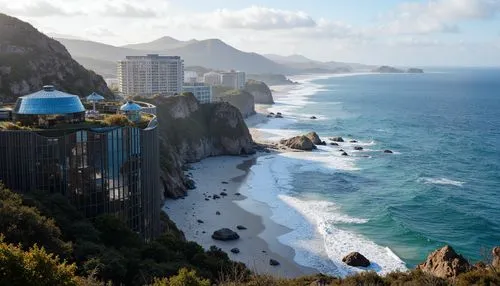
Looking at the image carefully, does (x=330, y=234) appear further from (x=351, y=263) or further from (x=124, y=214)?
(x=124, y=214)

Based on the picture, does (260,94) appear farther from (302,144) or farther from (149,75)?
(302,144)

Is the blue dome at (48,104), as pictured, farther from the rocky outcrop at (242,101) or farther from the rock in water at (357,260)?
the rocky outcrop at (242,101)

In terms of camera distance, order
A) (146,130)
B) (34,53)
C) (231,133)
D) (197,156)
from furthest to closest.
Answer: (231,133) < (197,156) < (34,53) < (146,130)

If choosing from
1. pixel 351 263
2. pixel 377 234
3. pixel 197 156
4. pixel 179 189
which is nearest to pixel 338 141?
pixel 197 156

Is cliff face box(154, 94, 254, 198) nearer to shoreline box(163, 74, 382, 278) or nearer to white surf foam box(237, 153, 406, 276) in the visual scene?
shoreline box(163, 74, 382, 278)

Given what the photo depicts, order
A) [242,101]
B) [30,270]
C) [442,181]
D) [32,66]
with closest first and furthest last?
[30,270], [32,66], [442,181], [242,101]

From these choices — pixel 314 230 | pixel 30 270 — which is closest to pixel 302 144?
pixel 314 230
